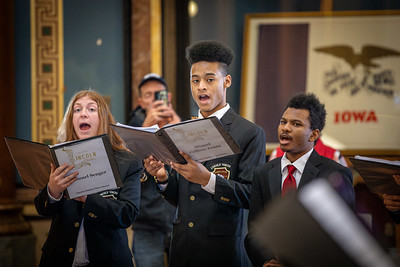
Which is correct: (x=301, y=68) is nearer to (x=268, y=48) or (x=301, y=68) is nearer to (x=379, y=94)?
(x=268, y=48)

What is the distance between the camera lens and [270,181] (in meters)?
2.05

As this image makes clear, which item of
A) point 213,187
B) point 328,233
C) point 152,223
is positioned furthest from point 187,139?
point 152,223

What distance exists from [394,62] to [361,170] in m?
1.95

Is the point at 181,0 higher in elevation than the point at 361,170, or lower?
higher

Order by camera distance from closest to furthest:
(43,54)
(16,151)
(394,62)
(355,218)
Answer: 1. (355,218)
2. (16,151)
3. (394,62)
4. (43,54)

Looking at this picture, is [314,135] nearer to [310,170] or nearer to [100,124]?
[310,170]

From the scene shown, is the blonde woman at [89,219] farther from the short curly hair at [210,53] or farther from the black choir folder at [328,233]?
the black choir folder at [328,233]

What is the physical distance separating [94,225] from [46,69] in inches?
87.1

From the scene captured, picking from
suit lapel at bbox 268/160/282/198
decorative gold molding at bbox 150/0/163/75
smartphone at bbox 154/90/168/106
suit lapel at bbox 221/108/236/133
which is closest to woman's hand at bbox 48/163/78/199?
suit lapel at bbox 221/108/236/133

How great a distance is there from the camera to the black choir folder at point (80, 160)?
199cm

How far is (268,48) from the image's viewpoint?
12.9ft

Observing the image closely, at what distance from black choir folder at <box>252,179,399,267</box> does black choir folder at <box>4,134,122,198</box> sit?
1167mm

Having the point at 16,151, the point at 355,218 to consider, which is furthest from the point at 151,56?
the point at 355,218

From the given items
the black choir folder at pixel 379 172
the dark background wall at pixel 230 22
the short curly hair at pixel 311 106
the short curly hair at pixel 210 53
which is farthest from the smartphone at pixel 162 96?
the black choir folder at pixel 379 172
